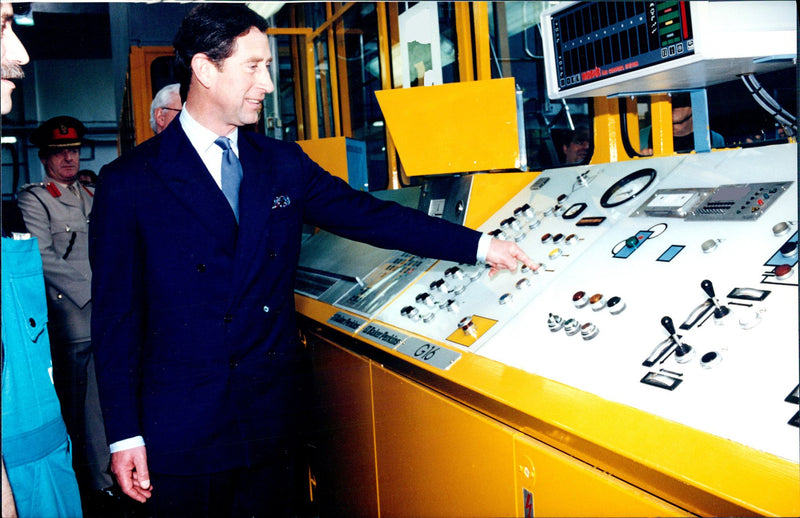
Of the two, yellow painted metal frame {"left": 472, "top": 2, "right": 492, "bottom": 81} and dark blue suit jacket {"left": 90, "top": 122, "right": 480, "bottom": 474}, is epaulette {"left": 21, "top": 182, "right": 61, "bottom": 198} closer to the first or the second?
dark blue suit jacket {"left": 90, "top": 122, "right": 480, "bottom": 474}

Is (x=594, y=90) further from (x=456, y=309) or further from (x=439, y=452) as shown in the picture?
(x=439, y=452)

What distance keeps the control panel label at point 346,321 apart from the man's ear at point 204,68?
2.95ft

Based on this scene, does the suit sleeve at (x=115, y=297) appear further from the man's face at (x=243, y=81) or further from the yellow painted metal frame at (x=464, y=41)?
the yellow painted metal frame at (x=464, y=41)

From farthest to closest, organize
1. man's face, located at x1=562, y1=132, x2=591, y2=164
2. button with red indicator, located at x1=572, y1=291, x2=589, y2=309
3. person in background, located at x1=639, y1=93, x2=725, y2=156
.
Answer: man's face, located at x1=562, y1=132, x2=591, y2=164 < person in background, located at x1=639, y1=93, x2=725, y2=156 < button with red indicator, located at x1=572, y1=291, x2=589, y2=309

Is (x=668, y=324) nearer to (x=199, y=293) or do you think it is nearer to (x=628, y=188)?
(x=628, y=188)

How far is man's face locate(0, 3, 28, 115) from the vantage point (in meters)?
0.87

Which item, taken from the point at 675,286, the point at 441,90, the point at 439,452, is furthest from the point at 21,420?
the point at 441,90

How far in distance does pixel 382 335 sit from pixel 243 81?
79 centimetres

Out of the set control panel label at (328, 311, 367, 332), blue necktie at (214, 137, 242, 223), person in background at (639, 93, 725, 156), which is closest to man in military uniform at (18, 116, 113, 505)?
control panel label at (328, 311, 367, 332)

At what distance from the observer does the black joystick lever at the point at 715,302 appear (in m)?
1.03

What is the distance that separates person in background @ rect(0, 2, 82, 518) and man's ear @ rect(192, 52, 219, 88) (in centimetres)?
49

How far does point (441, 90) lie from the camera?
209cm

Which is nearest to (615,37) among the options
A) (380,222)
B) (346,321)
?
(380,222)

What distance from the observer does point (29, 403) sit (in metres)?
1.15
